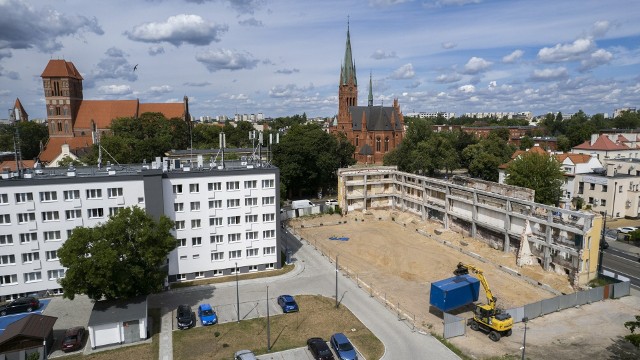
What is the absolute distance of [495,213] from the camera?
5494cm

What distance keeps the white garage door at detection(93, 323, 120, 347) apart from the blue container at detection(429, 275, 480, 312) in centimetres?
2602

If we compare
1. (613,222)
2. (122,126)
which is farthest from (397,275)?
(122,126)

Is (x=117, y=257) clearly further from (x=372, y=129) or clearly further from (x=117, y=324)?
(x=372, y=129)

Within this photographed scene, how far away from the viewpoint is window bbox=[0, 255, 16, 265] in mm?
37594

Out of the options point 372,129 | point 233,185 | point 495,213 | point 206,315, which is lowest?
point 206,315

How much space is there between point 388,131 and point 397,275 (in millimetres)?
85721

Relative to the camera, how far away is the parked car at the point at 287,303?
120 ft

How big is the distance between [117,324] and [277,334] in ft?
40.1

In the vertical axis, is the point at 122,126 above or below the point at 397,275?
above

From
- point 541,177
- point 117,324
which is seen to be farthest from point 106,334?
point 541,177

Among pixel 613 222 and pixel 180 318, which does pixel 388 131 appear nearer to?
pixel 613 222

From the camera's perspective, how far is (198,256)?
143 ft

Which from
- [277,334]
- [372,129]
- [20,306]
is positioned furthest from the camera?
[372,129]

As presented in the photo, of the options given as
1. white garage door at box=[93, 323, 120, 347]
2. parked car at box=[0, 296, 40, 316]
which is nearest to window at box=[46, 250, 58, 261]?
parked car at box=[0, 296, 40, 316]
